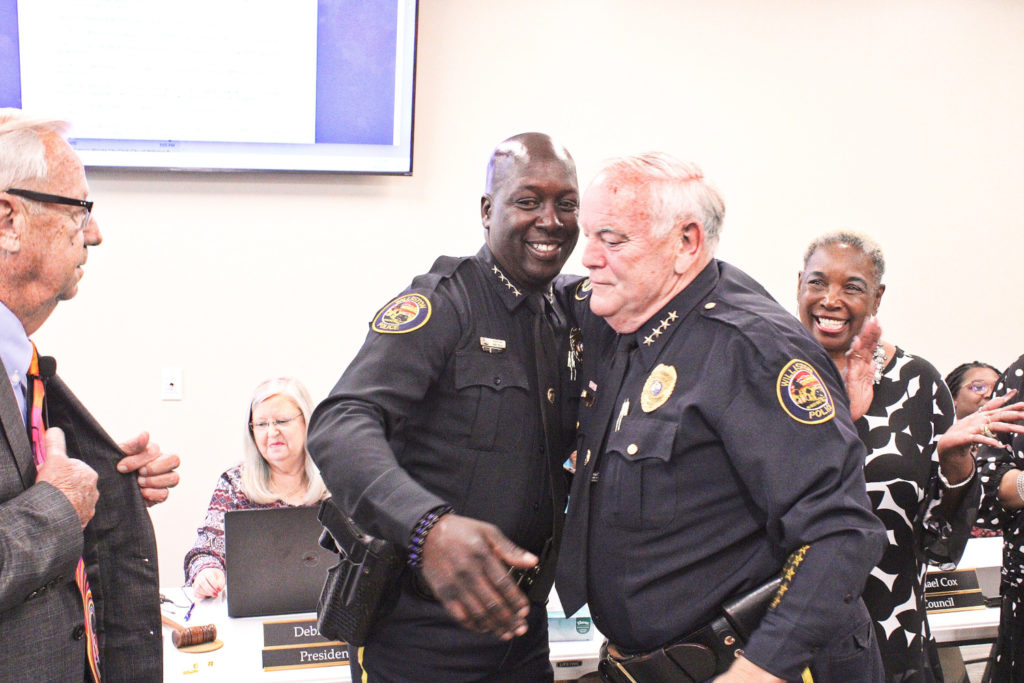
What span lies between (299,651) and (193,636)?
0.32 m

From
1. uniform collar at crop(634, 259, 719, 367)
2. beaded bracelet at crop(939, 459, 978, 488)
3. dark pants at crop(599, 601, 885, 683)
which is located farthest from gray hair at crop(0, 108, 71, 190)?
beaded bracelet at crop(939, 459, 978, 488)

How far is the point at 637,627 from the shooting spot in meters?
1.66

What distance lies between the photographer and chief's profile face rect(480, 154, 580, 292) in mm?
1890

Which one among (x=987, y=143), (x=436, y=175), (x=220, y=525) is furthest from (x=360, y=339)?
(x=987, y=143)

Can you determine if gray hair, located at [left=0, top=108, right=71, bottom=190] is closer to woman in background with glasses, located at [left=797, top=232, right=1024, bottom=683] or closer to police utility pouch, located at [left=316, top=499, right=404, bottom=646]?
police utility pouch, located at [left=316, top=499, right=404, bottom=646]

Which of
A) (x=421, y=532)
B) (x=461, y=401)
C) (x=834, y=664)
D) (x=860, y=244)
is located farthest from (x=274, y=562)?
(x=860, y=244)

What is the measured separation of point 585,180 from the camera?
4133mm

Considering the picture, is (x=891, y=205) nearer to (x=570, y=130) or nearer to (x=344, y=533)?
(x=570, y=130)

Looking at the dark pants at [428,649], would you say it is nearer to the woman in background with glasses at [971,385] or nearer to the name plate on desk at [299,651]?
the name plate on desk at [299,651]

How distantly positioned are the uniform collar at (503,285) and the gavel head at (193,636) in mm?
1291

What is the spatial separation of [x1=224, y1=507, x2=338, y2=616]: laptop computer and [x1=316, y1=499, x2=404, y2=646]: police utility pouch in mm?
770

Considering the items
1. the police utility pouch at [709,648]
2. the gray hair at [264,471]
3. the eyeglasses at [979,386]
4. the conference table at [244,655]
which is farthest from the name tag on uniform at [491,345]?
the eyeglasses at [979,386]

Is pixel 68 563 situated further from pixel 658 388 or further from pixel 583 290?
pixel 583 290

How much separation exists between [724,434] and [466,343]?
1.77 ft
